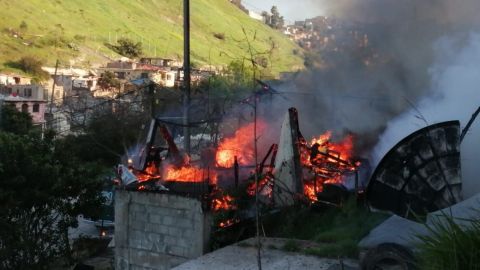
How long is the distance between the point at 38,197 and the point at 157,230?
3850 millimetres

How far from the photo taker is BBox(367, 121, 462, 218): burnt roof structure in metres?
9.46

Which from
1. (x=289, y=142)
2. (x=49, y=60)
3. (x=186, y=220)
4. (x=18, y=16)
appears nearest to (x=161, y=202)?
(x=186, y=220)

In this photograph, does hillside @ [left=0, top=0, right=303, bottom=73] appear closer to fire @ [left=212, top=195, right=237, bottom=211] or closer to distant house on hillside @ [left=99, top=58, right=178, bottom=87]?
distant house on hillside @ [left=99, top=58, right=178, bottom=87]

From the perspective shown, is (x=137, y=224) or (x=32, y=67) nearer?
(x=137, y=224)

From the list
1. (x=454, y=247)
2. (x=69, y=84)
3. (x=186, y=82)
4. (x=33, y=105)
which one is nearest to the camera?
(x=454, y=247)

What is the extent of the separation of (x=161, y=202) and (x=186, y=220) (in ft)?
2.45

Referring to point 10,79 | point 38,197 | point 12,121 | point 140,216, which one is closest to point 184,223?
point 140,216

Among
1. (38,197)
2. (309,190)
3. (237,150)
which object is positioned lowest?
(38,197)

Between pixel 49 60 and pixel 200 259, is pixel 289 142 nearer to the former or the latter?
pixel 200 259

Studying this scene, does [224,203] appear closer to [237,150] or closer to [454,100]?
[237,150]

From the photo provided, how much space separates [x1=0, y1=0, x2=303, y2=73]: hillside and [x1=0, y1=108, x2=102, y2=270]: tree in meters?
38.0

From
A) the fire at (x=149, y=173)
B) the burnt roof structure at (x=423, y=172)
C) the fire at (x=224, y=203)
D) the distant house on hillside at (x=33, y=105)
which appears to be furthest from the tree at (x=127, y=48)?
the burnt roof structure at (x=423, y=172)

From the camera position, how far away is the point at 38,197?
42.8 feet

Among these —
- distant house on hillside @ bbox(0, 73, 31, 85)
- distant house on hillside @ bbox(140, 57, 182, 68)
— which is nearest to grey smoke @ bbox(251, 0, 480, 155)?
distant house on hillside @ bbox(0, 73, 31, 85)
